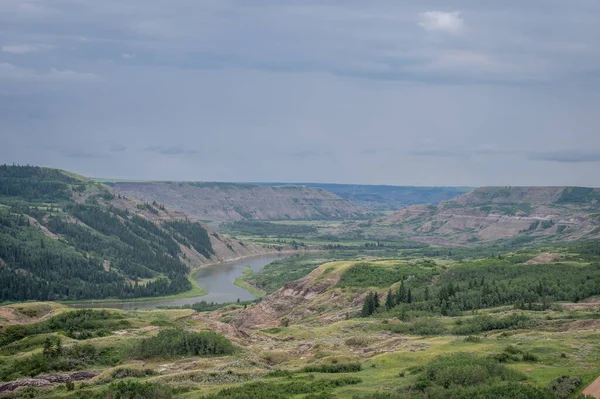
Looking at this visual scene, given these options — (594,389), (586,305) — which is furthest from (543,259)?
(594,389)

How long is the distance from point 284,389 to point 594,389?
2384cm

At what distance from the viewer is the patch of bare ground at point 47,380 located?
62500 mm

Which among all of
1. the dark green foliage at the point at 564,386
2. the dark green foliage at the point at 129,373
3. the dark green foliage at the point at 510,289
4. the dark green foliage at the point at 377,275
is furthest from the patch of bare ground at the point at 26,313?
the dark green foliage at the point at 564,386

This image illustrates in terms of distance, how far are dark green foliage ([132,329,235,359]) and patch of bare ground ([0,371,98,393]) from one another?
25.8ft

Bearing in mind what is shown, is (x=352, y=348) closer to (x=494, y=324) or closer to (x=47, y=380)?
(x=494, y=324)

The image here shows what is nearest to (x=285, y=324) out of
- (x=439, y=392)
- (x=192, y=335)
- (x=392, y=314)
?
(x=392, y=314)

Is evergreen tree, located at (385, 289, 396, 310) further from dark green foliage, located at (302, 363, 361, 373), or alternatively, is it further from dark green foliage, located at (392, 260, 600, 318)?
dark green foliage, located at (302, 363, 361, 373)

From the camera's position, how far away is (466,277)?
5472 inches

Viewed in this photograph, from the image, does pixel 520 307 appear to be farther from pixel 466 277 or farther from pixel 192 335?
pixel 192 335

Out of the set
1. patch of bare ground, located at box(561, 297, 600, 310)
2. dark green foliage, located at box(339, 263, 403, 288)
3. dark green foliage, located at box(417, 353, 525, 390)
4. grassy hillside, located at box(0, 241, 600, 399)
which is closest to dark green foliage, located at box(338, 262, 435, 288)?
dark green foliage, located at box(339, 263, 403, 288)

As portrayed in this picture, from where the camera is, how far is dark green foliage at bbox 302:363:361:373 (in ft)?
206

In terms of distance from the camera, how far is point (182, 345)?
252 ft

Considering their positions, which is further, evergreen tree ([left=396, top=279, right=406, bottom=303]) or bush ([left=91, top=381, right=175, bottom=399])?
evergreen tree ([left=396, top=279, right=406, bottom=303])

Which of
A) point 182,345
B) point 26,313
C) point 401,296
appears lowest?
point 26,313
